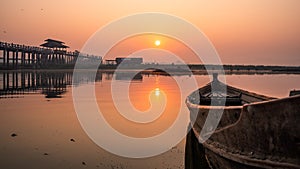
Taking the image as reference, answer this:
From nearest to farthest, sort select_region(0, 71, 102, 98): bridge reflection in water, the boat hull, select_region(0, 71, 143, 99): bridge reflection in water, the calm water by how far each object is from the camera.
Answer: the boat hull, the calm water, select_region(0, 71, 102, 98): bridge reflection in water, select_region(0, 71, 143, 99): bridge reflection in water

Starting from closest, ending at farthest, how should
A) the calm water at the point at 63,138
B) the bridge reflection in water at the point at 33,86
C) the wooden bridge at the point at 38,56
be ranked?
the calm water at the point at 63,138 < the bridge reflection in water at the point at 33,86 < the wooden bridge at the point at 38,56

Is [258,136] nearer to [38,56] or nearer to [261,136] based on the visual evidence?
[261,136]

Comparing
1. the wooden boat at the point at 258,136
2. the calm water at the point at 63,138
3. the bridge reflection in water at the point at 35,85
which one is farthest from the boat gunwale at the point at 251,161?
the bridge reflection in water at the point at 35,85

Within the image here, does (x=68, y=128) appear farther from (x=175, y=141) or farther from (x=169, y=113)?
(x=169, y=113)

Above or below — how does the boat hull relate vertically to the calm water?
above

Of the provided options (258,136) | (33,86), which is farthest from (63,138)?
(33,86)

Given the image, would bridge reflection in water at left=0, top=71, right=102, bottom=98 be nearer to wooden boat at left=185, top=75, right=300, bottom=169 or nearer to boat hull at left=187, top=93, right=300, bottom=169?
wooden boat at left=185, top=75, right=300, bottom=169

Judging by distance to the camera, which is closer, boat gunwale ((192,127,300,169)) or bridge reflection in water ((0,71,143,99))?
boat gunwale ((192,127,300,169))

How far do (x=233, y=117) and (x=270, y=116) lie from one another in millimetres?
1371

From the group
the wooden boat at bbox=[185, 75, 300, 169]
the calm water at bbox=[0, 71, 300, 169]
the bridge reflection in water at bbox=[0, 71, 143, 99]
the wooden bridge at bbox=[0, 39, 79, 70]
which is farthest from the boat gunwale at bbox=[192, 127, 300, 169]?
the wooden bridge at bbox=[0, 39, 79, 70]

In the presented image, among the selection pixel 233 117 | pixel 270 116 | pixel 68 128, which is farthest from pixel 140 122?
pixel 270 116

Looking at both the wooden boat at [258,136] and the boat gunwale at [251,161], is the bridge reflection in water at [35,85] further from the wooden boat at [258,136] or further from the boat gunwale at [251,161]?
the boat gunwale at [251,161]

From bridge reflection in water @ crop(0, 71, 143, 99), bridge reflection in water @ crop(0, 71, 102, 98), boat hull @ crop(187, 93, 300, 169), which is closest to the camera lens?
boat hull @ crop(187, 93, 300, 169)

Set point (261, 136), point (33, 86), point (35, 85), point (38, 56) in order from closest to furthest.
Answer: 1. point (261, 136)
2. point (33, 86)
3. point (35, 85)
4. point (38, 56)
